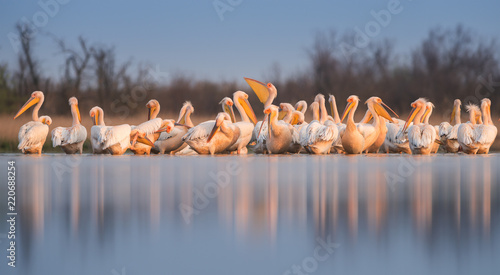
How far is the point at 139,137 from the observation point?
12.5m

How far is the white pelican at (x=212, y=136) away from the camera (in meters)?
12.0

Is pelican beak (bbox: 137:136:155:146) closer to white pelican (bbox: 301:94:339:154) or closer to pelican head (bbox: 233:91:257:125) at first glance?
pelican head (bbox: 233:91:257:125)

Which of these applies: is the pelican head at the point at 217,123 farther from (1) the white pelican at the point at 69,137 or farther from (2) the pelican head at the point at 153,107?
(2) the pelican head at the point at 153,107

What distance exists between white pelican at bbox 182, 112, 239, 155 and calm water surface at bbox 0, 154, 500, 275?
17.6 feet

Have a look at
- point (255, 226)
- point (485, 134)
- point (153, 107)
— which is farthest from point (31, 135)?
point (255, 226)

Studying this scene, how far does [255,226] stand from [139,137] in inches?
355

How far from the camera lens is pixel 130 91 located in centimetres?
2334

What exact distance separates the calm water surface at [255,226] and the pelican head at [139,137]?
5715 mm

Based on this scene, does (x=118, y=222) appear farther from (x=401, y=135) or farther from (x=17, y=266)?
(x=401, y=135)

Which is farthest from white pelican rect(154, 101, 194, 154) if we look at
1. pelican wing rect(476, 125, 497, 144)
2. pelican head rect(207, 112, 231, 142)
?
pelican wing rect(476, 125, 497, 144)

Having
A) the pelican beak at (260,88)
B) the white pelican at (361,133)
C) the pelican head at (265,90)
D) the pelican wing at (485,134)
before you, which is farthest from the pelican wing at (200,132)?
the pelican wing at (485,134)

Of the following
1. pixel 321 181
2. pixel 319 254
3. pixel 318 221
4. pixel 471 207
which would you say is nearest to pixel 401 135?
pixel 321 181

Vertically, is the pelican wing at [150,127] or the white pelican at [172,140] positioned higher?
the pelican wing at [150,127]

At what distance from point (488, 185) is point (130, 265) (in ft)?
13.7
